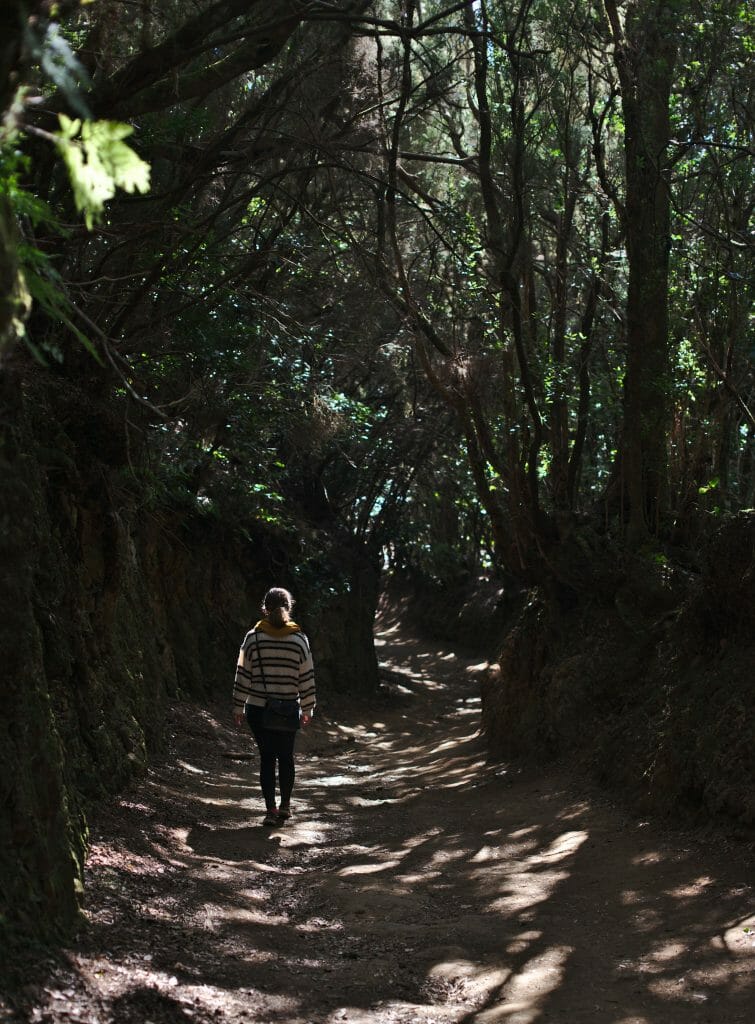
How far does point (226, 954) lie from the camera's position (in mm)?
5223

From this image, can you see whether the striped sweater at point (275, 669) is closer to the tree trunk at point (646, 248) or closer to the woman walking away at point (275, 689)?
the woman walking away at point (275, 689)

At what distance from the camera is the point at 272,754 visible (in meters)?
8.79

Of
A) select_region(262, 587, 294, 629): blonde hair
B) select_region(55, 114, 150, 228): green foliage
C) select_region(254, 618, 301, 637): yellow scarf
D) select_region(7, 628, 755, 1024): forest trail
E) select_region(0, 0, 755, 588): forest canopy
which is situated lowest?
select_region(7, 628, 755, 1024): forest trail

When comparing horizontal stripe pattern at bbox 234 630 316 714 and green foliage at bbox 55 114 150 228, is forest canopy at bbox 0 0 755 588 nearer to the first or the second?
horizontal stripe pattern at bbox 234 630 316 714

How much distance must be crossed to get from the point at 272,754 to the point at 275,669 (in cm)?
75

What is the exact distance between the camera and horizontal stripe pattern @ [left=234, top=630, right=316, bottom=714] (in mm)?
8641

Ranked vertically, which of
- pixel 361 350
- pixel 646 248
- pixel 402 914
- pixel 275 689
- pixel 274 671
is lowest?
pixel 402 914

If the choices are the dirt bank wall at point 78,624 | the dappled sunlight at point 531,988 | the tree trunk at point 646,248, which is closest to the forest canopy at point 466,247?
the tree trunk at point 646,248

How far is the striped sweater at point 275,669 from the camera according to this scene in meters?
8.64

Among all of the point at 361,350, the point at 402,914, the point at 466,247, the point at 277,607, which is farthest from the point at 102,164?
the point at 361,350

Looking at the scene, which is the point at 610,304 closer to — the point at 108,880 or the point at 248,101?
the point at 248,101

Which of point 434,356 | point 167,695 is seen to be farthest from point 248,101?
point 167,695

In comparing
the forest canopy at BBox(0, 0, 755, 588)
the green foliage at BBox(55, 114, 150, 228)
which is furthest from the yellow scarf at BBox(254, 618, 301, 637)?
the green foliage at BBox(55, 114, 150, 228)

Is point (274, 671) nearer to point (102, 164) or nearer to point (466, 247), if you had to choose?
point (102, 164)
